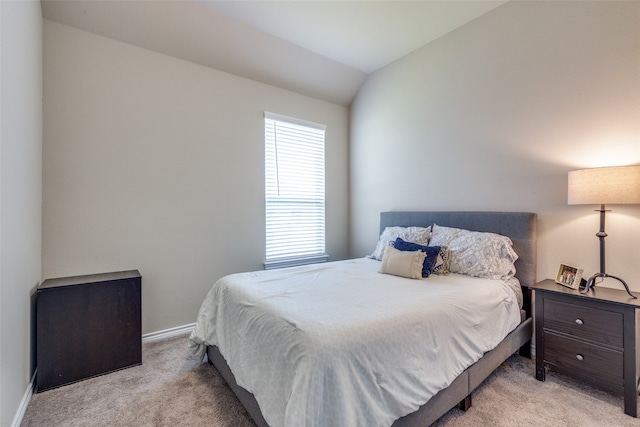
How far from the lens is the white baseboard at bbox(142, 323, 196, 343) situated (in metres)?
Result: 2.63

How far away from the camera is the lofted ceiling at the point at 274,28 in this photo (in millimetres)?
2402

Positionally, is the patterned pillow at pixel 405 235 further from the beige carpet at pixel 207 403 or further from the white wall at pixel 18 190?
the white wall at pixel 18 190

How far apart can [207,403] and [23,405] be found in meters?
1.10

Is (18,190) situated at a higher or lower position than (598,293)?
higher

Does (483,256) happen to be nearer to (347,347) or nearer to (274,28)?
(347,347)

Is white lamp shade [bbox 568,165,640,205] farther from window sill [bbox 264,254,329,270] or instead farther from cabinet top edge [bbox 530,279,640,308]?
window sill [bbox 264,254,329,270]

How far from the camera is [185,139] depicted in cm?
284

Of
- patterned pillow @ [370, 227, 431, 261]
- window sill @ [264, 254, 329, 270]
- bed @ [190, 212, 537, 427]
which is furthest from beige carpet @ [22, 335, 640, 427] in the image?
window sill @ [264, 254, 329, 270]

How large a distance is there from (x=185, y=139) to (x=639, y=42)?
3.68m

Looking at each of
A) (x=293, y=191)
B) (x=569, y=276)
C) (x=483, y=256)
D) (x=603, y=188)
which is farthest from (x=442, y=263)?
(x=293, y=191)

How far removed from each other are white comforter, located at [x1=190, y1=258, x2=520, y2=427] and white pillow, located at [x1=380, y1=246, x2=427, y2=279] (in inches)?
4.3

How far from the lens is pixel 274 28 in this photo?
9.23ft

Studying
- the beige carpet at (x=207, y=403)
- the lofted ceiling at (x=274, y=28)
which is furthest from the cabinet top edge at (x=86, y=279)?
the lofted ceiling at (x=274, y=28)

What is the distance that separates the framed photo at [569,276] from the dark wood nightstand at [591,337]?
5cm
